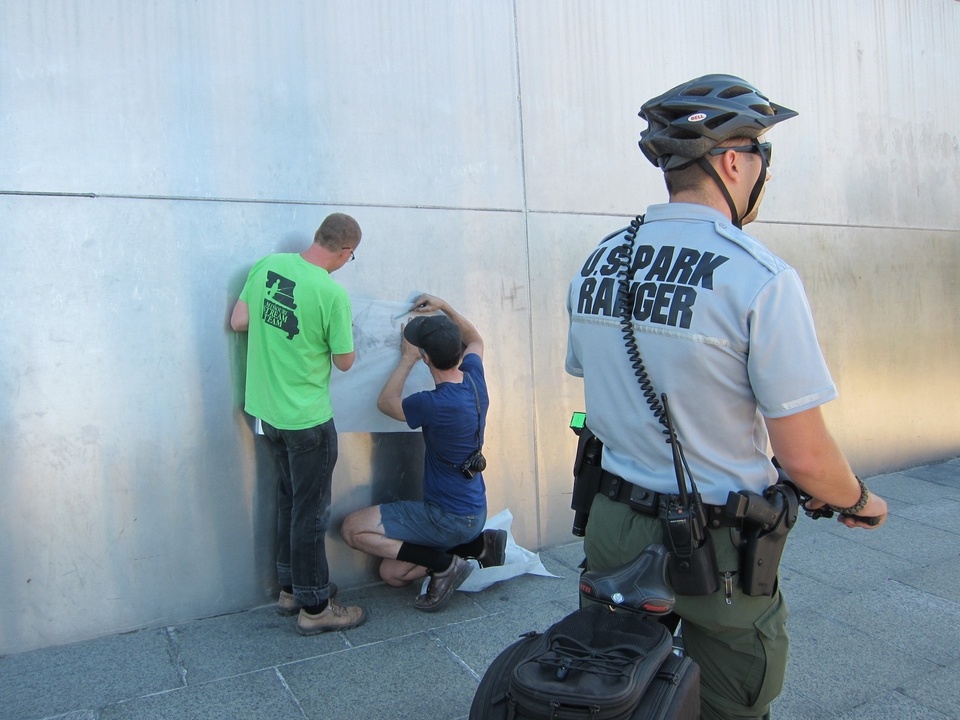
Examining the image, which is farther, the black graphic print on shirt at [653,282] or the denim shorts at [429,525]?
the denim shorts at [429,525]

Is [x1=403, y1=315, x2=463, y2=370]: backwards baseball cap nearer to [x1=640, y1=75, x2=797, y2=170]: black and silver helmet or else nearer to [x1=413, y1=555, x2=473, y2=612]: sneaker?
[x1=413, y1=555, x2=473, y2=612]: sneaker

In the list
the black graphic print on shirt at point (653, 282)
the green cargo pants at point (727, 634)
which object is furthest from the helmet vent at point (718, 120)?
the green cargo pants at point (727, 634)

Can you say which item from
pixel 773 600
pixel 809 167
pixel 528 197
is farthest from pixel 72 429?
pixel 809 167

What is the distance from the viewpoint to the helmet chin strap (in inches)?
82.3

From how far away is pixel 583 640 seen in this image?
72.3 inches

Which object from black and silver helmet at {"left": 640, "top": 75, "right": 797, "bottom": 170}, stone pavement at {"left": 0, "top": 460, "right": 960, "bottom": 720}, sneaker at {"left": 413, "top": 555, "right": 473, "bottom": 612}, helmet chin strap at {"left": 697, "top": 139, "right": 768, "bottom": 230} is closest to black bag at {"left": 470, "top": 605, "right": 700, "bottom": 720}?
helmet chin strap at {"left": 697, "top": 139, "right": 768, "bottom": 230}

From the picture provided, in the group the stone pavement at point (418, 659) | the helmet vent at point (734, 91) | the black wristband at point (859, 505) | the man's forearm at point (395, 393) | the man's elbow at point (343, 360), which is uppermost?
the helmet vent at point (734, 91)

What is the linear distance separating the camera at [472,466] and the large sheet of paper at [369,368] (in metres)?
0.50

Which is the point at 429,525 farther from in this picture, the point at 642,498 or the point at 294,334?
the point at 642,498

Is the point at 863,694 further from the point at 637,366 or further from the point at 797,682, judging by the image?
the point at 637,366

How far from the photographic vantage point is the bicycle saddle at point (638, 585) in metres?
1.86

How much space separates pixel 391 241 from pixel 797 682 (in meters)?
2.86

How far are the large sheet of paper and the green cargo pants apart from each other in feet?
8.05

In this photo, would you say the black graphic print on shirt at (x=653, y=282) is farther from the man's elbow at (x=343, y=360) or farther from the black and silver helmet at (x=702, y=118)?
the man's elbow at (x=343, y=360)
